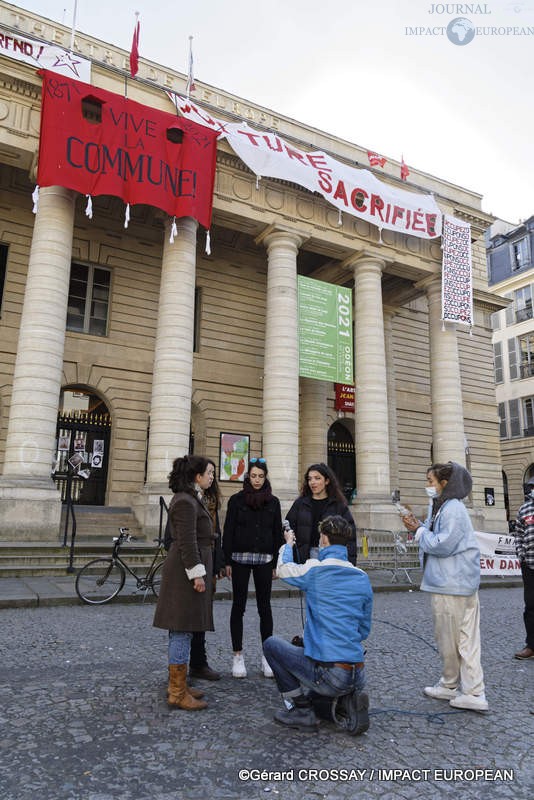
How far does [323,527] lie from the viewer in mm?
3533

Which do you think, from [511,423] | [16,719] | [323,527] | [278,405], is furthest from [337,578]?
[511,423]

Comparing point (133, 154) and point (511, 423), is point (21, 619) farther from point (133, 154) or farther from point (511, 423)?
point (511, 423)

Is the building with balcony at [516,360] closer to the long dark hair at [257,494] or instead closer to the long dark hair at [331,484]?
the long dark hair at [331,484]

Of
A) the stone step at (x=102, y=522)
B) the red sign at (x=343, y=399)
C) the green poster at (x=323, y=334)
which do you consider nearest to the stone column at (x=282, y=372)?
the green poster at (x=323, y=334)

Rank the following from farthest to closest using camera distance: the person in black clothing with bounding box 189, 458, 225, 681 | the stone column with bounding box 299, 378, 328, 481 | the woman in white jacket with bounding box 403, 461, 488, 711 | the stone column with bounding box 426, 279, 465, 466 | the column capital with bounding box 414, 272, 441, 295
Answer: the stone column with bounding box 299, 378, 328, 481
the column capital with bounding box 414, 272, 441, 295
the stone column with bounding box 426, 279, 465, 466
the person in black clothing with bounding box 189, 458, 225, 681
the woman in white jacket with bounding box 403, 461, 488, 711

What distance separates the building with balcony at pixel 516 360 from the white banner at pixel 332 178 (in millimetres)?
16869

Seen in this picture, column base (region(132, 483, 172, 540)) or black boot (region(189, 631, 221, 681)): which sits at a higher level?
column base (region(132, 483, 172, 540))

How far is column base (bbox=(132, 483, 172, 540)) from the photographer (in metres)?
13.5

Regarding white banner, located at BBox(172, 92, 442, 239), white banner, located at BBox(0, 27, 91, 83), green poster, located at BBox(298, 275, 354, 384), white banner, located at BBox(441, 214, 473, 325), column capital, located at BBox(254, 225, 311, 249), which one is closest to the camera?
white banner, located at BBox(0, 27, 91, 83)

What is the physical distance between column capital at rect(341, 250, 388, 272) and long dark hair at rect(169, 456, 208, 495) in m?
15.8

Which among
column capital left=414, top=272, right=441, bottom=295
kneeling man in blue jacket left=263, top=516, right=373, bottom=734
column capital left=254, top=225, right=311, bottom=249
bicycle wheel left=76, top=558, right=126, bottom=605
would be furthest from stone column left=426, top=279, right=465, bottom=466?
kneeling man in blue jacket left=263, top=516, right=373, bottom=734

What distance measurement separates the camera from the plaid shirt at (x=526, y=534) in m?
6.10

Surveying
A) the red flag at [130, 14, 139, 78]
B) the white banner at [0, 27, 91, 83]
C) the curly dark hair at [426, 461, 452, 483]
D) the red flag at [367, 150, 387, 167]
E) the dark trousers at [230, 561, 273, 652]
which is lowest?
the dark trousers at [230, 561, 273, 652]

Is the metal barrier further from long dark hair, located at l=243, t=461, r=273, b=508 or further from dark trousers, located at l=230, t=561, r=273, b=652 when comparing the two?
long dark hair, located at l=243, t=461, r=273, b=508
